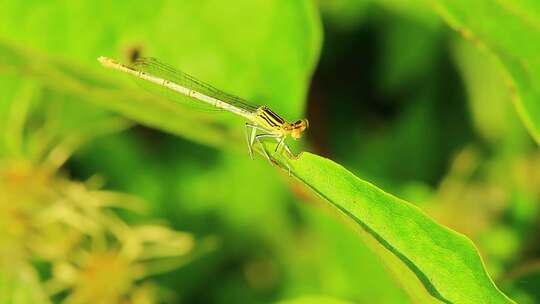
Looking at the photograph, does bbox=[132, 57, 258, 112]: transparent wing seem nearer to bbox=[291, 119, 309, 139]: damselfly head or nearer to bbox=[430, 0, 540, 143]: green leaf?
bbox=[291, 119, 309, 139]: damselfly head

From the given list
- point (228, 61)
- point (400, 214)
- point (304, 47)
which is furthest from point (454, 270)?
point (228, 61)

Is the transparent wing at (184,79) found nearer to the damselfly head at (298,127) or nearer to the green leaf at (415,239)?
the damselfly head at (298,127)

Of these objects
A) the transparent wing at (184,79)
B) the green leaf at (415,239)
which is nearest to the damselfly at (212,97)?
the transparent wing at (184,79)

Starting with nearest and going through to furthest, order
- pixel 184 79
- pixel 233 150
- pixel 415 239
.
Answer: pixel 415 239 < pixel 233 150 < pixel 184 79

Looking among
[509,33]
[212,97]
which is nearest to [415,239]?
[509,33]

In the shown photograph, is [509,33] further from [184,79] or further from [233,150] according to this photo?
[184,79]

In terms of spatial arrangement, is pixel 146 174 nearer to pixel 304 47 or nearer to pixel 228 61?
pixel 228 61
